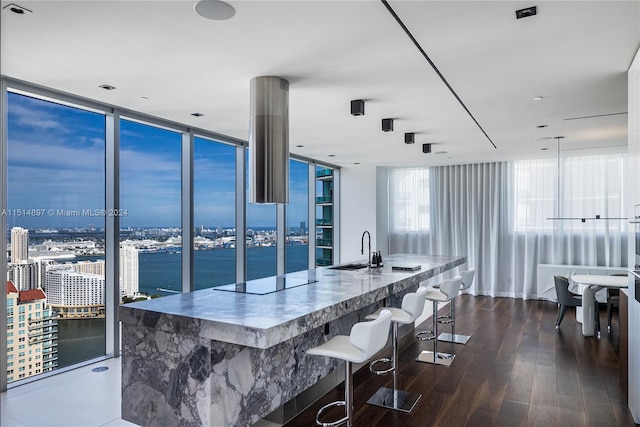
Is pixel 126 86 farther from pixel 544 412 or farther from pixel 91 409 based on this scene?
pixel 544 412

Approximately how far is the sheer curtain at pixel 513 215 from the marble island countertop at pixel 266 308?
208 inches

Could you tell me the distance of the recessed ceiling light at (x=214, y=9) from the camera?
2.28 metres

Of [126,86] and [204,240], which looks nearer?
[126,86]

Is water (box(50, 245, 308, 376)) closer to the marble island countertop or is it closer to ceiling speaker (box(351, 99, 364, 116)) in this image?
the marble island countertop

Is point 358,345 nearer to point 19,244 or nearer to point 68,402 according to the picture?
point 68,402

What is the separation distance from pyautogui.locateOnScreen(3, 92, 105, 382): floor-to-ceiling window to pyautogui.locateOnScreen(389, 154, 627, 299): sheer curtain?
6.25 m

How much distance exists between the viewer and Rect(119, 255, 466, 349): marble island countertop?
2.23m

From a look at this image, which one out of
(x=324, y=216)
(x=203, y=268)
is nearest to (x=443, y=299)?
(x=203, y=268)

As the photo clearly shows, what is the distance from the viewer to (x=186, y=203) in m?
5.42

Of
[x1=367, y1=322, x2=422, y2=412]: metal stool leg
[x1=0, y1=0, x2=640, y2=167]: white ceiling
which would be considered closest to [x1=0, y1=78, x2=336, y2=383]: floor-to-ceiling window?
[x1=0, y1=0, x2=640, y2=167]: white ceiling


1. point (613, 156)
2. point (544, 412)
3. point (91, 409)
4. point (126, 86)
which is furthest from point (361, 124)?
point (613, 156)

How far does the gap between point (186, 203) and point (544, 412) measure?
14.2 ft

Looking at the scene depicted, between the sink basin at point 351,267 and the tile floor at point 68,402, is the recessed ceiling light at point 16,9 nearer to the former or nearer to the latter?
the tile floor at point 68,402

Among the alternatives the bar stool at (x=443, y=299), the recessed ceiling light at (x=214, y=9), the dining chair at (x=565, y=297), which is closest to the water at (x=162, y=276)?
the bar stool at (x=443, y=299)
